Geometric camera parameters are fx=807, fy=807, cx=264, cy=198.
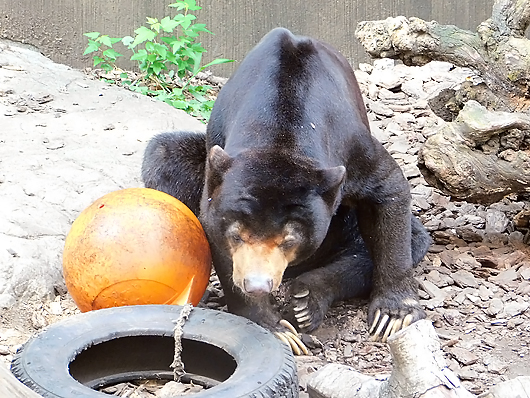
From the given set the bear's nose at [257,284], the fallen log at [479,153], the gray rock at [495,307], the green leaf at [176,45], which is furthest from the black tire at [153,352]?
the green leaf at [176,45]

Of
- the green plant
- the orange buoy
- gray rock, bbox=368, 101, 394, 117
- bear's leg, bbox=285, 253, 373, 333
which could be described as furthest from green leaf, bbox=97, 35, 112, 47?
the orange buoy

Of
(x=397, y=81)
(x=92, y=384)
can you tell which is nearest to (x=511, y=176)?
(x=92, y=384)

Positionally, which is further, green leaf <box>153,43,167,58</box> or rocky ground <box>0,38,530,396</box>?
green leaf <box>153,43,167,58</box>

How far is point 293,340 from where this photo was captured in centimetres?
409

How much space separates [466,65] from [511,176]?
1005 mm

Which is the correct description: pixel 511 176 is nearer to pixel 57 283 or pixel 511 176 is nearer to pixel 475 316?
pixel 475 316

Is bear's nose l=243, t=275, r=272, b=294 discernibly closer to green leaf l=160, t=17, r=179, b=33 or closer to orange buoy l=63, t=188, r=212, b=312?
orange buoy l=63, t=188, r=212, b=312

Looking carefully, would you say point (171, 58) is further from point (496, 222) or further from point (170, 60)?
point (496, 222)

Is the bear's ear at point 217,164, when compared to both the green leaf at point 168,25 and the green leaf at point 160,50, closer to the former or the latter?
the green leaf at point 168,25

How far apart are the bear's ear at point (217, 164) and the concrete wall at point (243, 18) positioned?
17.2 ft

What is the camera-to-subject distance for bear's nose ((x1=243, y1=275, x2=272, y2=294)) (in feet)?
11.1

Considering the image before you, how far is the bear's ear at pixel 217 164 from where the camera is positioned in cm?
356

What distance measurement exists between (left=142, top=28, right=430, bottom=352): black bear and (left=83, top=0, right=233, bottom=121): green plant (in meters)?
2.64

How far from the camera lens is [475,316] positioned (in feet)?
14.9
